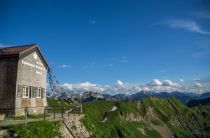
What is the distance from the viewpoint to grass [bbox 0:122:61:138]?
26573 millimetres

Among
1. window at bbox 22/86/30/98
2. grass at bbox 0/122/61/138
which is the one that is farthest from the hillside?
grass at bbox 0/122/61/138

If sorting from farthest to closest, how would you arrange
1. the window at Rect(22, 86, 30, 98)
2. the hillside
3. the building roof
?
the hillside → the window at Rect(22, 86, 30, 98) → the building roof

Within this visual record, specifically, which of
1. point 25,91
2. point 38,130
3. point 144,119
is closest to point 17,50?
point 25,91

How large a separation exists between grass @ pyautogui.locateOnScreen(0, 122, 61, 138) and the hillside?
412 inches

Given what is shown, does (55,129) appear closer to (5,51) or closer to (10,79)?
(10,79)

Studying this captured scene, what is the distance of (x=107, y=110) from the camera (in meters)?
90.0

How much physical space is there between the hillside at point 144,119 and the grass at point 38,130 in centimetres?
1046

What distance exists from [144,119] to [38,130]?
9519 centimetres

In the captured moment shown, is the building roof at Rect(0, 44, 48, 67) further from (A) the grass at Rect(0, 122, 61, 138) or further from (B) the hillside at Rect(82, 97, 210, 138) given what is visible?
(B) the hillside at Rect(82, 97, 210, 138)

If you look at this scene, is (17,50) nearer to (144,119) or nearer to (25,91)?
(25,91)

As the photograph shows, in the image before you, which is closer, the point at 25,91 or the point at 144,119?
the point at 25,91

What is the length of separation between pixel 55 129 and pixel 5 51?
14.3m

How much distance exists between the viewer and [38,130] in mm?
28719

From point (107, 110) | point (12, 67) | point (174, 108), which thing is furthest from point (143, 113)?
point (12, 67)
